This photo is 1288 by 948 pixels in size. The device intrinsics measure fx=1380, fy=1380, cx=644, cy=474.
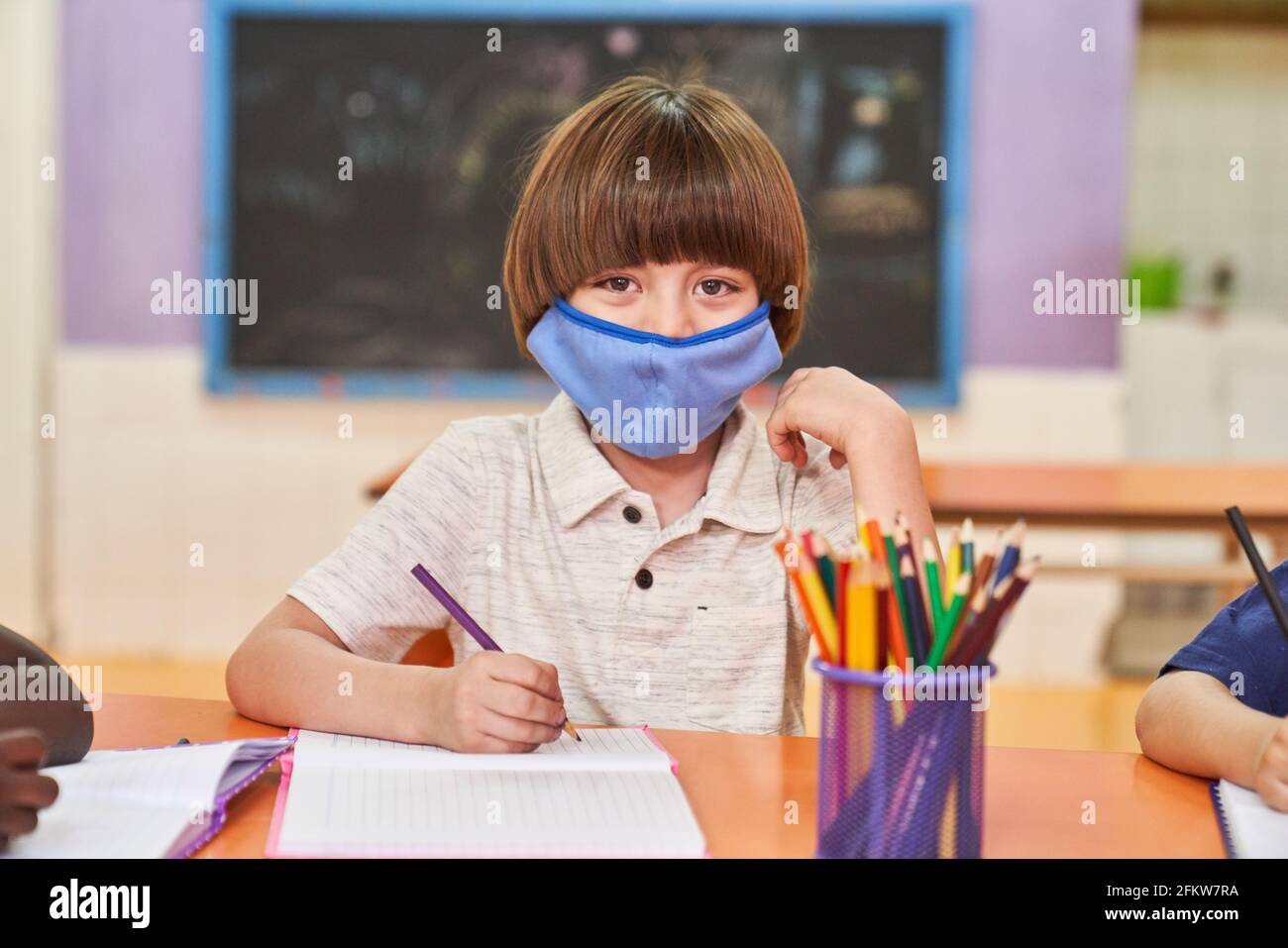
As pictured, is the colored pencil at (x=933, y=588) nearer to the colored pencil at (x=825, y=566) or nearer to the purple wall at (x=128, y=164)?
the colored pencil at (x=825, y=566)

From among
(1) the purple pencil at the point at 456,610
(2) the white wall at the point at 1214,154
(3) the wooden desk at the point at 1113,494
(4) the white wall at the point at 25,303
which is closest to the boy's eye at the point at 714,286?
(1) the purple pencil at the point at 456,610

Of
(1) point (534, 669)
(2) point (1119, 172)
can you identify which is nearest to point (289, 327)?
(2) point (1119, 172)

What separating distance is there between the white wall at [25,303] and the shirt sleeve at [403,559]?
10.5ft

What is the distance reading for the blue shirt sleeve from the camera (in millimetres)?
1103

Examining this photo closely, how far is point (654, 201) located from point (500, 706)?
0.49m

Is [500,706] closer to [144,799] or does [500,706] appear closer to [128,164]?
[144,799]

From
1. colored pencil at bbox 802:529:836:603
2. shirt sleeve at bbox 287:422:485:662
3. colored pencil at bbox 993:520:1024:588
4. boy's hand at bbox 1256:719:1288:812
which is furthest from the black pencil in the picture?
shirt sleeve at bbox 287:422:485:662

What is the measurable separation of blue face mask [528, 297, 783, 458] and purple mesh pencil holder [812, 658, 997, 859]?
0.51 meters

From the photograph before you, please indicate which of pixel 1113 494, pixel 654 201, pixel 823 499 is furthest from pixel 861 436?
pixel 1113 494

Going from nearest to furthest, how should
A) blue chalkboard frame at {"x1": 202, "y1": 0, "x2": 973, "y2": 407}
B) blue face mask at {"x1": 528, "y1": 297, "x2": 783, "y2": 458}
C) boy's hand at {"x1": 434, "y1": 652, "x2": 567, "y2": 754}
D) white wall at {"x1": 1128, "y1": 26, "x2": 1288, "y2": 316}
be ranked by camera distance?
boy's hand at {"x1": 434, "y1": 652, "x2": 567, "y2": 754}
blue face mask at {"x1": 528, "y1": 297, "x2": 783, "y2": 458}
blue chalkboard frame at {"x1": 202, "y1": 0, "x2": 973, "y2": 407}
white wall at {"x1": 1128, "y1": 26, "x2": 1288, "y2": 316}

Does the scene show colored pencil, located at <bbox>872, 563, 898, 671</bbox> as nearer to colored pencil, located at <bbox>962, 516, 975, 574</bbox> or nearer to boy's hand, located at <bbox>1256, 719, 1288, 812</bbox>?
colored pencil, located at <bbox>962, 516, 975, 574</bbox>
